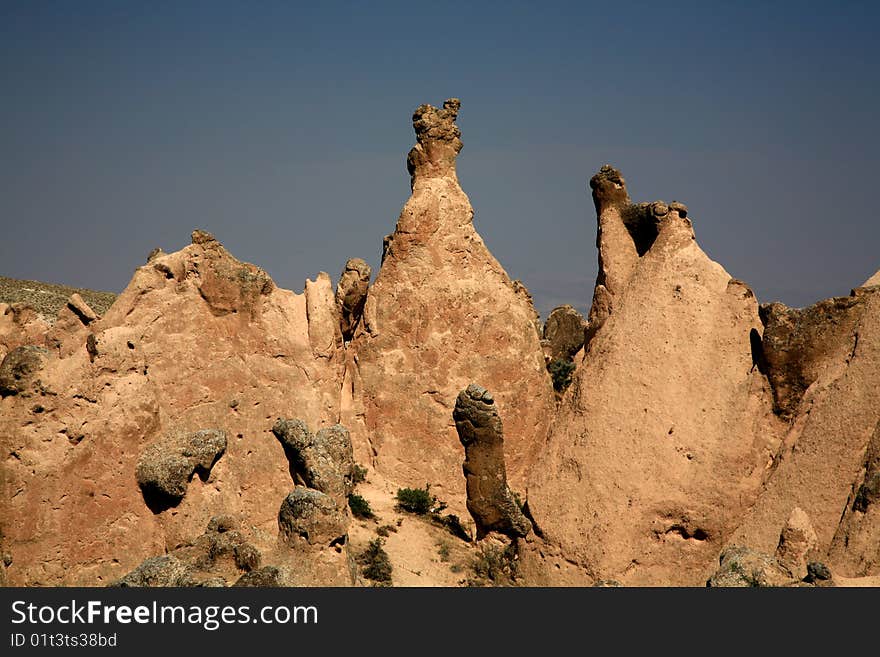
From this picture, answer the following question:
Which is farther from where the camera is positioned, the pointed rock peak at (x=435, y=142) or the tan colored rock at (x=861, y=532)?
the pointed rock peak at (x=435, y=142)

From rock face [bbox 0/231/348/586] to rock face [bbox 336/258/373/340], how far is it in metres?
0.38

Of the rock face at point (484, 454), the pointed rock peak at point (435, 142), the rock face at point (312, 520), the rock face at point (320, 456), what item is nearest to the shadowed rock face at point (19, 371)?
the rock face at point (320, 456)

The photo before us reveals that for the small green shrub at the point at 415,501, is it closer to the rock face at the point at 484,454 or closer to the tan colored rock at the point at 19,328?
the rock face at the point at 484,454

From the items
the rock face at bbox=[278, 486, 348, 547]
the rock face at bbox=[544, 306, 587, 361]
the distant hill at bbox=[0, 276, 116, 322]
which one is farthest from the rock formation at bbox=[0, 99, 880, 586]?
the distant hill at bbox=[0, 276, 116, 322]

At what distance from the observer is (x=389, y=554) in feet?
63.3

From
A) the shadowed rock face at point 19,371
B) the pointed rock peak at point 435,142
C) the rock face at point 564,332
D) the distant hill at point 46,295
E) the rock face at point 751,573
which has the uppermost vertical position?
the distant hill at point 46,295

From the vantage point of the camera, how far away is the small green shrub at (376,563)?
18.1 metres

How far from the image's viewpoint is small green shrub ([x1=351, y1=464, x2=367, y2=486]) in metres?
21.1

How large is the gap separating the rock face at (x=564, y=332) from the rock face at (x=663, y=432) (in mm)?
6771

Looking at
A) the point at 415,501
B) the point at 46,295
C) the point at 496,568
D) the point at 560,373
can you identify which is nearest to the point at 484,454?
the point at 496,568

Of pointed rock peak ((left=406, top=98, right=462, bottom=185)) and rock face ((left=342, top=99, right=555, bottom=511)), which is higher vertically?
pointed rock peak ((left=406, top=98, right=462, bottom=185))

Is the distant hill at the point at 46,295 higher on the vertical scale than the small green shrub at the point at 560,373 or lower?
higher

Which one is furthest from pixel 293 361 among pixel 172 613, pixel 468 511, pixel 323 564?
pixel 172 613

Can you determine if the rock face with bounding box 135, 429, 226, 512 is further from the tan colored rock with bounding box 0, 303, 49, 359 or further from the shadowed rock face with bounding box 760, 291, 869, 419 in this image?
the shadowed rock face with bounding box 760, 291, 869, 419
